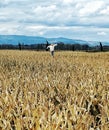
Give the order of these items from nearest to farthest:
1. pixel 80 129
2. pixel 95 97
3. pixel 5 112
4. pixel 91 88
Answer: pixel 80 129 < pixel 5 112 < pixel 95 97 < pixel 91 88

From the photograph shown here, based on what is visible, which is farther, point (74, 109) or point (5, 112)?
point (5, 112)

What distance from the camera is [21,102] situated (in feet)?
20.4

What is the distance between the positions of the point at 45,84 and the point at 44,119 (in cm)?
413

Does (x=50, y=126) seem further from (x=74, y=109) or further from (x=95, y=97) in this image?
(x=95, y=97)

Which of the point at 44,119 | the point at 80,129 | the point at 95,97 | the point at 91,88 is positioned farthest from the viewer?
the point at 91,88

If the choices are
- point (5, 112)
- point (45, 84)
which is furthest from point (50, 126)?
point (45, 84)

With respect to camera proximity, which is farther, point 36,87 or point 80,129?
point 36,87

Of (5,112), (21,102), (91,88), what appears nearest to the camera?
(5,112)

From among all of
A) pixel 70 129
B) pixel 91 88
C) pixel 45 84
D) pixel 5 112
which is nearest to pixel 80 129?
pixel 70 129

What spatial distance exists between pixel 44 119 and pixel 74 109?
0.72 metres

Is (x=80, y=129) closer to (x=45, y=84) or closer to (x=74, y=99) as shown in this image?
(x=74, y=99)

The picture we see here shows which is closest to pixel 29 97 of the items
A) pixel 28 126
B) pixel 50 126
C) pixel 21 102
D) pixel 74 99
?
pixel 21 102

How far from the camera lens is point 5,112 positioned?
18.3 ft

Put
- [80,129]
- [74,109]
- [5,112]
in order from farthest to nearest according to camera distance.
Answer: [5,112]
[74,109]
[80,129]
